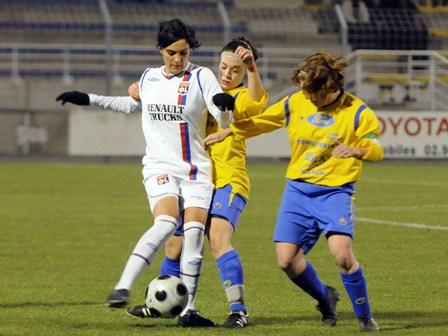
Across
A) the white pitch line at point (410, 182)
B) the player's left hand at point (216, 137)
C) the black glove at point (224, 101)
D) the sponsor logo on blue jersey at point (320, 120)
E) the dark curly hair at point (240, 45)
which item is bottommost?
the white pitch line at point (410, 182)

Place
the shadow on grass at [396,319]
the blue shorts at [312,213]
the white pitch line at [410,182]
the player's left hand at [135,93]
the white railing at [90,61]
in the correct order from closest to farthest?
1. the blue shorts at [312,213]
2. the shadow on grass at [396,319]
3. the player's left hand at [135,93]
4. the white pitch line at [410,182]
5. the white railing at [90,61]

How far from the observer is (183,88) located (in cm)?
673

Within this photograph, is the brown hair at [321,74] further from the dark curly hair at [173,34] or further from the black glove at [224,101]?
the dark curly hair at [173,34]

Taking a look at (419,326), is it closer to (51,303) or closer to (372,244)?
(51,303)

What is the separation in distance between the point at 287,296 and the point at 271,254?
8.64 feet

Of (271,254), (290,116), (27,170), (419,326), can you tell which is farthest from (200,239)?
(27,170)

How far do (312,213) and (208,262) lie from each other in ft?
12.7

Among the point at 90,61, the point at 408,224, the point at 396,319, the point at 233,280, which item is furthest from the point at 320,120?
the point at 90,61

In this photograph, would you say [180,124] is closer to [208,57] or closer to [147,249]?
[147,249]

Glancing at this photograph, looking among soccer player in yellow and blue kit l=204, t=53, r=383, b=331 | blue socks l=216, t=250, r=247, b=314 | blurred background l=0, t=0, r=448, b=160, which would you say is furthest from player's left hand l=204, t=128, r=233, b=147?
blurred background l=0, t=0, r=448, b=160

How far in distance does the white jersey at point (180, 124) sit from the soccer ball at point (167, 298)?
2.17ft

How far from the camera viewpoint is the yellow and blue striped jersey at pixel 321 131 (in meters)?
6.38

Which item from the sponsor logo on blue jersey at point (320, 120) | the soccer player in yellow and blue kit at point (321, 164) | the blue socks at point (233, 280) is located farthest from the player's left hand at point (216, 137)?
the blue socks at point (233, 280)

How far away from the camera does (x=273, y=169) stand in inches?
944
